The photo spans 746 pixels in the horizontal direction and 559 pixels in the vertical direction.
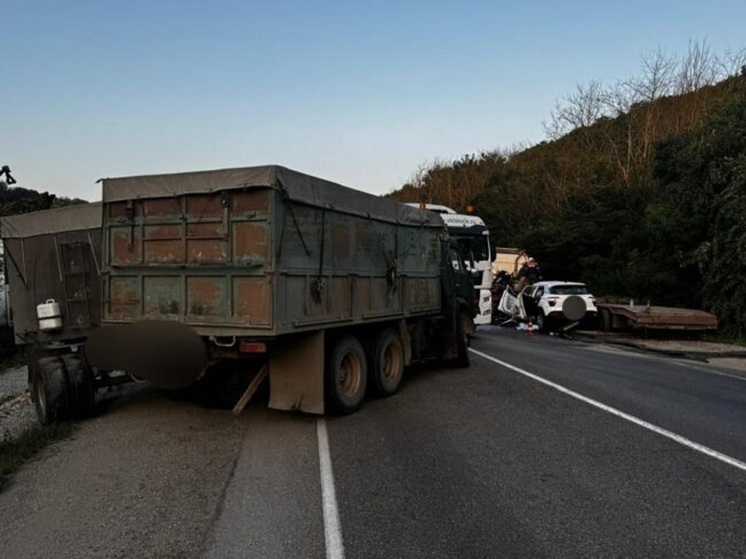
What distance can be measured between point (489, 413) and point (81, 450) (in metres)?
4.78

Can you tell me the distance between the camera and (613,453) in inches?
269

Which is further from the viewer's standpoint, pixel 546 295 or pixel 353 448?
pixel 546 295

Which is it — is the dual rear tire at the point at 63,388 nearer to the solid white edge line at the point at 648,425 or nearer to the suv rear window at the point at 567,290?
the solid white edge line at the point at 648,425

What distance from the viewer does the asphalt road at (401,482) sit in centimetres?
467

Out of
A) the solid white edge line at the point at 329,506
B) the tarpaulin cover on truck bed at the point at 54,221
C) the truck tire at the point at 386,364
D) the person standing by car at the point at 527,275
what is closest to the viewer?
the solid white edge line at the point at 329,506

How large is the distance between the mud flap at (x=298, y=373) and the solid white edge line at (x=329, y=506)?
613 mm

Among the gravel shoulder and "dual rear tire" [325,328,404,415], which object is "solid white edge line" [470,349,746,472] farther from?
the gravel shoulder

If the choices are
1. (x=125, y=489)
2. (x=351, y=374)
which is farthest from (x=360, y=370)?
(x=125, y=489)

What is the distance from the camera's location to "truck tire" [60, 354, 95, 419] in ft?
27.9

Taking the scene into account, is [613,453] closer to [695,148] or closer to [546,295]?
[546,295]

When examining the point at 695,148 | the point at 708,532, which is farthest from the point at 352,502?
the point at 695,148

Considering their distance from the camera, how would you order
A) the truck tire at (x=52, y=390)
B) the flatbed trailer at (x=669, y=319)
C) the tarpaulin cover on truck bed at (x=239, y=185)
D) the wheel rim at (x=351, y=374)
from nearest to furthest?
1. the tarpaulin cover on truck bed at (x=239, y=185)
2. the truck tire at (x=52, y=390)
3. the wheel rim at (x=351, y=374)
4. the flatbed trailer at (x=669, y=319)

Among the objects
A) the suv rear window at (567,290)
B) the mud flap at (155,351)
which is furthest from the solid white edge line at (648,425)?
the suv rear window at (567,290)

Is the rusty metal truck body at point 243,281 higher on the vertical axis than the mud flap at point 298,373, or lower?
higher
